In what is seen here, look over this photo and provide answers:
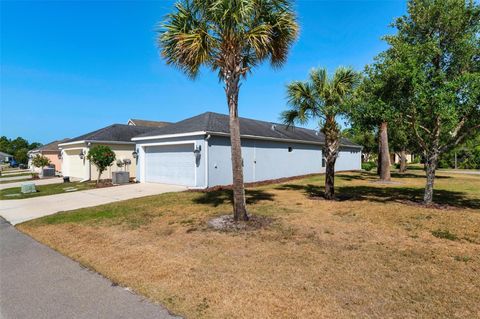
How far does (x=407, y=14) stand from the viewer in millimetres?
9859

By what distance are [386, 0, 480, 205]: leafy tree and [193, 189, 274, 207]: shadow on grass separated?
567 cm

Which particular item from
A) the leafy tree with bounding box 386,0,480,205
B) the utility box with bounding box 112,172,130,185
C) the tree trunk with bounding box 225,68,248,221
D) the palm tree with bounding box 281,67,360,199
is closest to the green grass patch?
the utility box with bounding box 112,172,130,185

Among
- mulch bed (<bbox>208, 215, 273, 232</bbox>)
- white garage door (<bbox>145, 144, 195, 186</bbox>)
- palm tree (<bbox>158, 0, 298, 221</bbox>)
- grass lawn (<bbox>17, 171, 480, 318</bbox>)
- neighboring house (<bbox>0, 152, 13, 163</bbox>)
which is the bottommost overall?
grass lawn (<bbox>17, 171, 480, 318</bbox>)

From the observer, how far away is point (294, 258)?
4.98 meters

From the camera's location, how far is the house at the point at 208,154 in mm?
14361

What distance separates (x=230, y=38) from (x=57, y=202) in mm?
9946

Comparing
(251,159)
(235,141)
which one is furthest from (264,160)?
(235,141)

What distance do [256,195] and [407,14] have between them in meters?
8.58

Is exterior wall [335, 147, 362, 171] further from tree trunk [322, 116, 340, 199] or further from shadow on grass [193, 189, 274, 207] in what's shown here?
shadow on grass [193, 189, 274, 207]

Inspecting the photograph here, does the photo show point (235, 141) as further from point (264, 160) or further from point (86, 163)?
point (86, 163)

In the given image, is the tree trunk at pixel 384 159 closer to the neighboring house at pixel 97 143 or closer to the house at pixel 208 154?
the house at pixel 208 154

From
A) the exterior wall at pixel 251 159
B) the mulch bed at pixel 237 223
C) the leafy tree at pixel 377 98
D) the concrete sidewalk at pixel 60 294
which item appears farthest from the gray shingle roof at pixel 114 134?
the leafy tree at pixel 377 98

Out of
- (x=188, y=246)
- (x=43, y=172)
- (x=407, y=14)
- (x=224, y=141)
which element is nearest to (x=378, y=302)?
(x=188, y=246)

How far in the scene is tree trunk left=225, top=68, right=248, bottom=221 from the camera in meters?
7.31
